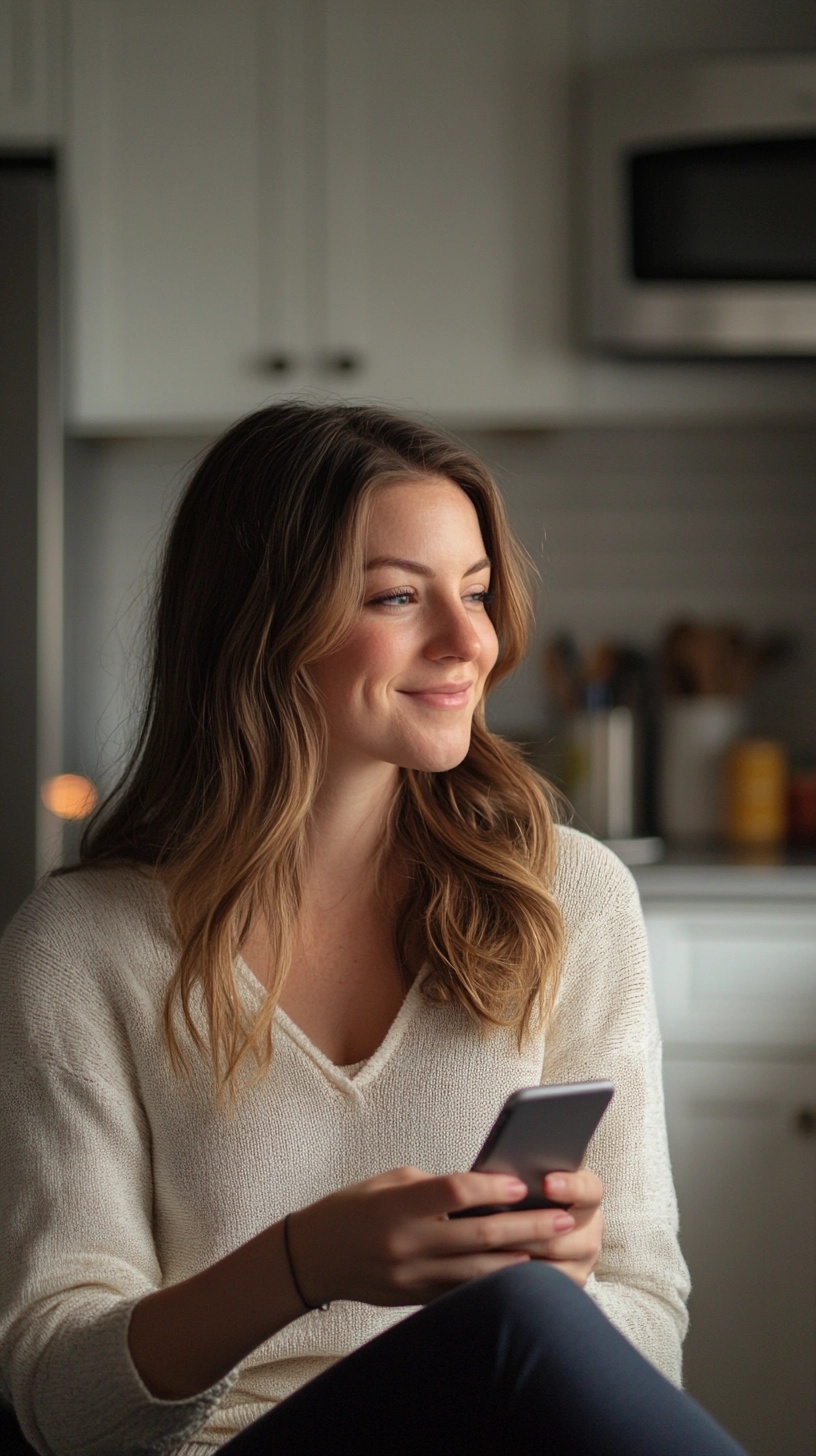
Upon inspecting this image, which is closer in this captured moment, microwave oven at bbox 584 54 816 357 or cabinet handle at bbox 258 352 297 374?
microwave oven at bbox 584 54 816 357

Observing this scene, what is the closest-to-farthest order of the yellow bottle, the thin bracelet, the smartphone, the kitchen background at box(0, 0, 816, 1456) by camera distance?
the smartphone
the thin bracelet
the kitchen background at box(0, 0, 816, 1456)
the yellow bottle

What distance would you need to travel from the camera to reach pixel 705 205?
7.79 ft

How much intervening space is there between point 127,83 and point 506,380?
803mm

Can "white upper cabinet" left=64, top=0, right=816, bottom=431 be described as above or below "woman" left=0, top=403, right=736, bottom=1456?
above

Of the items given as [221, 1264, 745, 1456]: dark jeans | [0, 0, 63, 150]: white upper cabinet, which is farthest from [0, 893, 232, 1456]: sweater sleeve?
[0, 0, 63, 150]: white upper cabinet

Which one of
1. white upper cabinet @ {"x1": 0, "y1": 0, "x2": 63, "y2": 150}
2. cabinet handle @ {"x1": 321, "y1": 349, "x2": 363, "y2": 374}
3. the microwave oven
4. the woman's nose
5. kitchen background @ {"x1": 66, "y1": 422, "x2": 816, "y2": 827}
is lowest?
the woman's nose

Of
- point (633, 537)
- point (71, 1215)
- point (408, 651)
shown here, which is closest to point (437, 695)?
point (408, 651)

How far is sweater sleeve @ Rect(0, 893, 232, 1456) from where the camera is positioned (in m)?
1.06

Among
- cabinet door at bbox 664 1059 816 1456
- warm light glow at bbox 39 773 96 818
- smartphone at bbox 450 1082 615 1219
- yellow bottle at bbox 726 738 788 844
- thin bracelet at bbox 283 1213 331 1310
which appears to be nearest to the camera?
smartphone at bbox 450 1082 615 1219

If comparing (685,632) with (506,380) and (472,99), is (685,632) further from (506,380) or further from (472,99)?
(472,99)

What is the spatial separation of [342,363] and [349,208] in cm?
26

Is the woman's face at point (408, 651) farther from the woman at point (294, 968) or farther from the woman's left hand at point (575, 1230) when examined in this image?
the woman's left hand at point (575, 1230)

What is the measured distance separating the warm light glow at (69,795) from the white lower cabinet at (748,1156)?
94 centimetres

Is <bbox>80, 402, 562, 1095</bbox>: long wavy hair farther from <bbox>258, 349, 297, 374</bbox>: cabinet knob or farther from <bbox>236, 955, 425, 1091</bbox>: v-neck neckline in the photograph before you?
<bbox>258, 349, 297, 374</bbox>: cabinet knob
